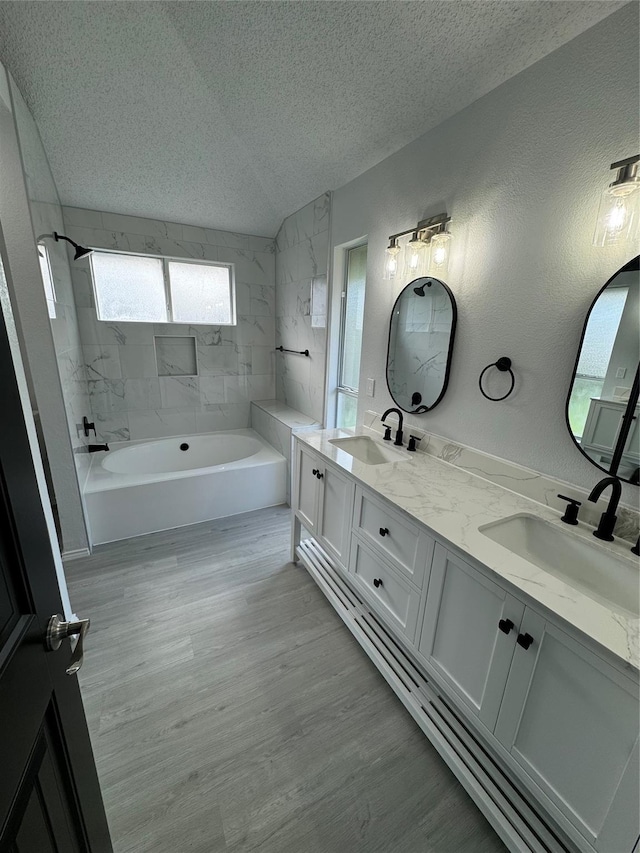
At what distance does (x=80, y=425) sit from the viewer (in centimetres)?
268

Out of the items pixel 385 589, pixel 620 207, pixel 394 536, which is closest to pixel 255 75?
pixel 620 207

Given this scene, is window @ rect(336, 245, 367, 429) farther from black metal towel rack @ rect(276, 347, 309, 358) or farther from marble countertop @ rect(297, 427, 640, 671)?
marble countertop @ rect(297, 427, 640, 671)

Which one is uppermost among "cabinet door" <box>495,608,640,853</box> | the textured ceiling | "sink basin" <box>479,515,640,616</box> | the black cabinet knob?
the textured ceiling

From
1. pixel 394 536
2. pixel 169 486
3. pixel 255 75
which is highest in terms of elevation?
pixel 255 75

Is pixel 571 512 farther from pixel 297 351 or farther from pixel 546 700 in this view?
pixel 297 351

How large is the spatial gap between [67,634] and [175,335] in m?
3.12

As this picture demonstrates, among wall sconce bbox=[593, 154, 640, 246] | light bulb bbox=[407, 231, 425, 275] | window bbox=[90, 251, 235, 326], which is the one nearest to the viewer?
wall sconce bbox=[593, 154, 640, 246]

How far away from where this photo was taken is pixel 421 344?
1.97 metres

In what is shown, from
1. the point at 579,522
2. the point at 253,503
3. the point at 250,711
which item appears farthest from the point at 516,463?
the point at 253,503

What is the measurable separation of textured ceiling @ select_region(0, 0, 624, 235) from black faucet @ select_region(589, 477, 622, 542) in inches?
60.8

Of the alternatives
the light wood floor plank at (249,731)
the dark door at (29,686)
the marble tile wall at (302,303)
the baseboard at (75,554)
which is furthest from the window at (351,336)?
the dark door at (29,686)

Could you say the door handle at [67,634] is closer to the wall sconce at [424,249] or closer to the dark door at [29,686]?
the dark door at [29,686]

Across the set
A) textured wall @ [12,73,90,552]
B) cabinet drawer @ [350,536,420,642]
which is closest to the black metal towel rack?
textured wall @ [12,73,90,552]

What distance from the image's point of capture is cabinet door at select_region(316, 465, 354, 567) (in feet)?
5.72
